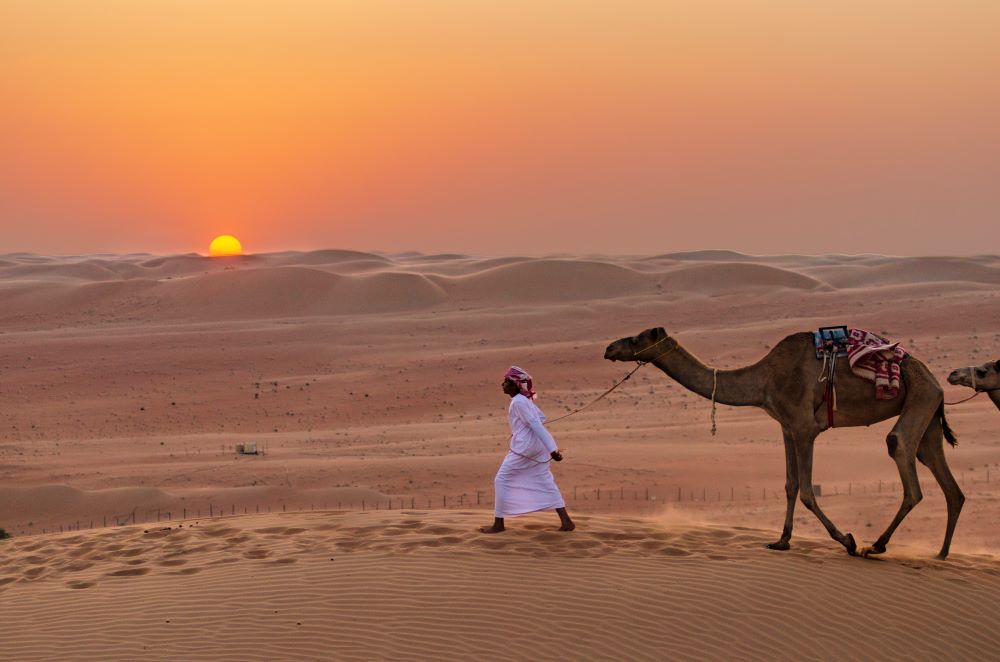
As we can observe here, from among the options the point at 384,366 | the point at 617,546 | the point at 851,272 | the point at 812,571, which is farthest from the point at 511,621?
the point at 851,272

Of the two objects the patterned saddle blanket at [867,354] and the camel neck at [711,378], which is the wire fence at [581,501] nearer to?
the camel neck at [711,378]

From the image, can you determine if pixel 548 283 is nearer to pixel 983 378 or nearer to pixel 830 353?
pixel 830 353

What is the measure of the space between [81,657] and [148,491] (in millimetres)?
9045

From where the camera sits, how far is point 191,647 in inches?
304

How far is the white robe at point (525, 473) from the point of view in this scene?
33.1ft

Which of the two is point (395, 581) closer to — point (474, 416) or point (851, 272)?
point (474, 416)

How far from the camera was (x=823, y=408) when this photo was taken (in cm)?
959

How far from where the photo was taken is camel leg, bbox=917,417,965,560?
967cm

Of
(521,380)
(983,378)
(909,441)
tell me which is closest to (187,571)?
(521,380)

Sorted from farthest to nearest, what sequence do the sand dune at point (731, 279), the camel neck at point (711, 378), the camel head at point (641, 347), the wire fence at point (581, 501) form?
1. the sand dune at point (731, 279)
2. the wire fence at point (581, 501)
3. the camel head at point (641, 347)
4. the camel neck at point (711, 378)

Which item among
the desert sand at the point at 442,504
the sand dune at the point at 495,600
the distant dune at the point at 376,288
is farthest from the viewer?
the distant dune at the point at 376,288

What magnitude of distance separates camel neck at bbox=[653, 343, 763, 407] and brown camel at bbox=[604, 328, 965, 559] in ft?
0.04

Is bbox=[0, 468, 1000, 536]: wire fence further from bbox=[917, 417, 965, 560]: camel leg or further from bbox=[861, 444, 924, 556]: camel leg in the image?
bbox=[861, 444, 924, 556]: camel leg

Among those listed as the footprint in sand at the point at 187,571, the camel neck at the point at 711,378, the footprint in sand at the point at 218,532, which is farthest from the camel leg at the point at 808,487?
the footprint in sand at the point at 218,532
